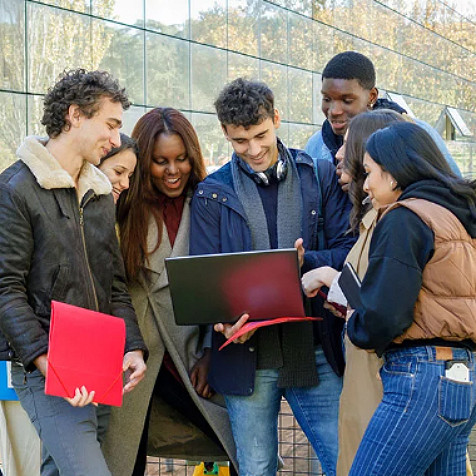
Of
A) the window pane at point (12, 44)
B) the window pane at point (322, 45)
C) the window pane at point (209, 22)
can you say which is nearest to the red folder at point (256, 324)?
the window pane at point (12, 44)

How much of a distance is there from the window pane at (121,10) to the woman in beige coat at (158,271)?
8.67 m

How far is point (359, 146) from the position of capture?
313 cm

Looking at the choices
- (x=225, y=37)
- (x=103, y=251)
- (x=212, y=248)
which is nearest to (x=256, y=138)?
(x=212, y=248)

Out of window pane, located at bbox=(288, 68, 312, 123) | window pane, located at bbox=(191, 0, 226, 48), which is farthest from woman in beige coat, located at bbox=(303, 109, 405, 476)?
window pane, located at bbox=(288, 68, 312, 123)

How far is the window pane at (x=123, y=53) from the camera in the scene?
11.7 meters

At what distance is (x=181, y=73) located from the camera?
13.7 meters

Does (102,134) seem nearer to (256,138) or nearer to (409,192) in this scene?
(256,138)

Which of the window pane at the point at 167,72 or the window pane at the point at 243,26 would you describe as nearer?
the window pane at the point at 167,72

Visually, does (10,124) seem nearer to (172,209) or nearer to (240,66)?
(240,66)

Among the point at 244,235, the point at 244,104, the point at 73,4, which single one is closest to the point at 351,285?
the point at 244,235

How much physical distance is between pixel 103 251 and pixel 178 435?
1143 mm

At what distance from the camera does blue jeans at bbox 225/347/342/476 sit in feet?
11.0

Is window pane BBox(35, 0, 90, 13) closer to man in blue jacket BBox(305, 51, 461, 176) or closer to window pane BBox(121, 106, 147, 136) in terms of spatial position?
window pane BBox(121, 106, 147, 136)

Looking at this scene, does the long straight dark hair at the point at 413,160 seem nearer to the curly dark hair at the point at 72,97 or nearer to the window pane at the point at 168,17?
the curly dark hair at the point at 72,97
